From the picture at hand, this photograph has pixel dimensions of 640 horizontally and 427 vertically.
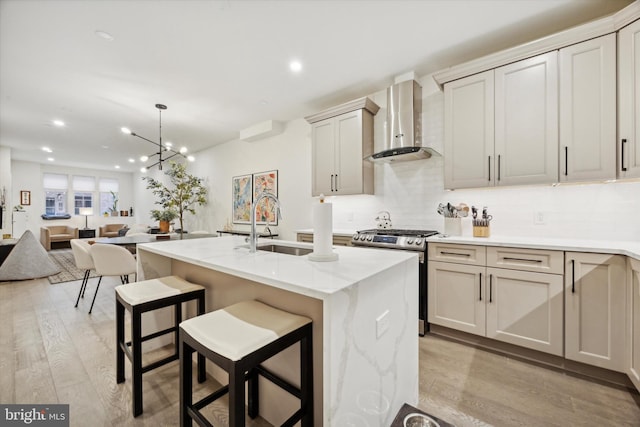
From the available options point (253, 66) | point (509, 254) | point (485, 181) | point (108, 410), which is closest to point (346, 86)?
point (253, 66)

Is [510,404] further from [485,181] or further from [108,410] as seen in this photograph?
[108,410]

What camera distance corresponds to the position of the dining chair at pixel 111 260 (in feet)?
9.71

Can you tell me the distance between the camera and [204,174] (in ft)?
21.5

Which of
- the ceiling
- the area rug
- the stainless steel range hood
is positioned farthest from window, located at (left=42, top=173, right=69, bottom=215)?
the stainless steel range hood

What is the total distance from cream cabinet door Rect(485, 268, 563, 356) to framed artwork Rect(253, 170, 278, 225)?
3444mm

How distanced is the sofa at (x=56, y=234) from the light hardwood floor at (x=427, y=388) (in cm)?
686

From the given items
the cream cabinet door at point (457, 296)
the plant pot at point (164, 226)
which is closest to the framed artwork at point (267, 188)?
the plant pot at point (164, 226)

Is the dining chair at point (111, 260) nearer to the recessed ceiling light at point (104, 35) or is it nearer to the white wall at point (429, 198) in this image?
the recessed ceiling light at point (104, 35)

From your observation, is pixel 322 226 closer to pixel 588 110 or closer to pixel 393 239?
pixel 393 239

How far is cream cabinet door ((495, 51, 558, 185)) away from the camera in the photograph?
2133 millimetres

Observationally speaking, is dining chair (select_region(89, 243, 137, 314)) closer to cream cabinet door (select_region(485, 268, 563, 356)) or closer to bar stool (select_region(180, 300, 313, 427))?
bar stool (select_region(180, 300, 313, 427))

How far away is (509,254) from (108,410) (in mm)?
2932

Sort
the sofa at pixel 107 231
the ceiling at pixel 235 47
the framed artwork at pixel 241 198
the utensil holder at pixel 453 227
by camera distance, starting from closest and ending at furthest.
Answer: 1. the ceiling at pixel 235 47
2. the utensil holder at pixel 453 227
3. the framed artwork at pixel 241 198
4. the sofa at pixel 107 231

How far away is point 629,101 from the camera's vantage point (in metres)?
1.83
